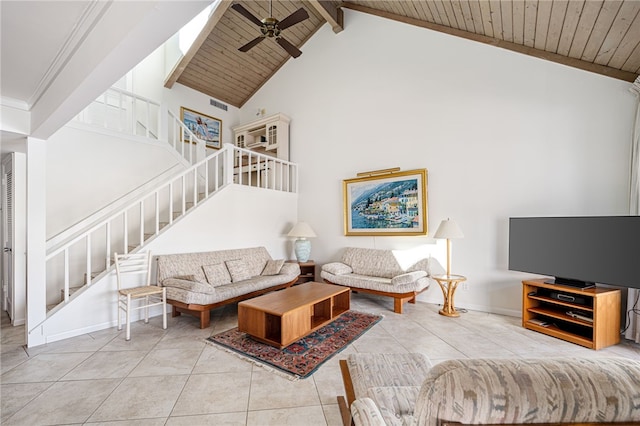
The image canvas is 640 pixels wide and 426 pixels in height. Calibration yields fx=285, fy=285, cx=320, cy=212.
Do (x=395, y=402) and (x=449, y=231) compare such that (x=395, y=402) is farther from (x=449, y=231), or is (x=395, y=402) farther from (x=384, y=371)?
(x=449, y=231)

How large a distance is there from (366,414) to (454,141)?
4.19 meters

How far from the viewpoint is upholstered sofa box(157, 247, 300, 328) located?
3420 mm

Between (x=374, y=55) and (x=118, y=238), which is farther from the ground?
(x=374, y=55)

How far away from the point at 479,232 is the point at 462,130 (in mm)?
1520

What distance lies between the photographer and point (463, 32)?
13.6 ft

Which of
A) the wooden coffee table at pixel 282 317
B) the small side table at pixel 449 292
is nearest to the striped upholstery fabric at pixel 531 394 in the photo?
the wooden coffee table at pixel 282 317

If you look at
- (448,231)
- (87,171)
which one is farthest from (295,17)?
(87,171)

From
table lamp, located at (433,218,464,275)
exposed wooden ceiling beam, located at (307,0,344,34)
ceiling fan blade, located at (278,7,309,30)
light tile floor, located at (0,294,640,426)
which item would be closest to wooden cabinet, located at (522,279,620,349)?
light tile floor, located at (0,294,640,426)

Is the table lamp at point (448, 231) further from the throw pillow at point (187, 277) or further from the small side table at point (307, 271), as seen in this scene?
the throw pillow at point (187, 277)

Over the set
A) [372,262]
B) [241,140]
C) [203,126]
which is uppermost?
[203,126]

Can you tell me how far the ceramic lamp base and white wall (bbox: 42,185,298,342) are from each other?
49cm

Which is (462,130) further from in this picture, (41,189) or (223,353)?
(41,189)

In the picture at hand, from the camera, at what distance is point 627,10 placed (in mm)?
2467

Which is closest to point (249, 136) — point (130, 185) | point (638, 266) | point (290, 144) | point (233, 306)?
point (290, 144)
